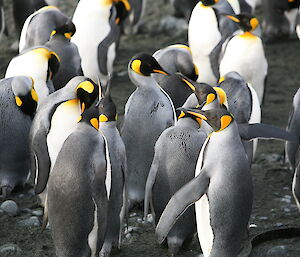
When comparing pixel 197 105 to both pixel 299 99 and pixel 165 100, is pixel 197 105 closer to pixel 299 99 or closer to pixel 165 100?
pixel 165 100

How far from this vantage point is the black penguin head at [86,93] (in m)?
5.00

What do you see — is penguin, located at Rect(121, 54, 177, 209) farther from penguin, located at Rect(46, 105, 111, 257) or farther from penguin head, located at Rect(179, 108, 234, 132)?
penguin head, located at Rect(179, 108, 234, 132)

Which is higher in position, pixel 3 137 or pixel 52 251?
pixel 3 137

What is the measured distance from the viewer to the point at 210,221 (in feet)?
14.0

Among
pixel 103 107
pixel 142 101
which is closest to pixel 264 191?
pixel 142 101

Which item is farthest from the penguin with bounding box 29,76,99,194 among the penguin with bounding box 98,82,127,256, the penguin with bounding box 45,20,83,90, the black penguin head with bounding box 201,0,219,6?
the black penguin head with bounding box 201,0,219,6

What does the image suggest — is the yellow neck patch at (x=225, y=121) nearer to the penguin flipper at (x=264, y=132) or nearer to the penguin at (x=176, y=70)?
the penguin flipper at (x=264, y=132)

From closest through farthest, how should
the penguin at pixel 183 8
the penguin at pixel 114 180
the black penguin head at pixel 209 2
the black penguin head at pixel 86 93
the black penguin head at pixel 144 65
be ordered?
the penguin at pixel 114 180
the black penguin head at pixel 86 93
the black penguin head at pixel 144 65
the black penguin head at pixel 209 2
the penguin at pixel 183 8

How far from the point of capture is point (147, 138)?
5.21 metres

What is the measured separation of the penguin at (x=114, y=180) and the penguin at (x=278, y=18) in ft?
15.6

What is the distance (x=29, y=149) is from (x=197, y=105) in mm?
1148

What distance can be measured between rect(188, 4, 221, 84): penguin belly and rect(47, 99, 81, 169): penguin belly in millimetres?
2536

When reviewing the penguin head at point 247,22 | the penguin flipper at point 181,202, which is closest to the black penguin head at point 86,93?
the penguin flipper at point 181,202

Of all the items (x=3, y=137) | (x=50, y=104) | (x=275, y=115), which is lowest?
(x=275, y=115)
